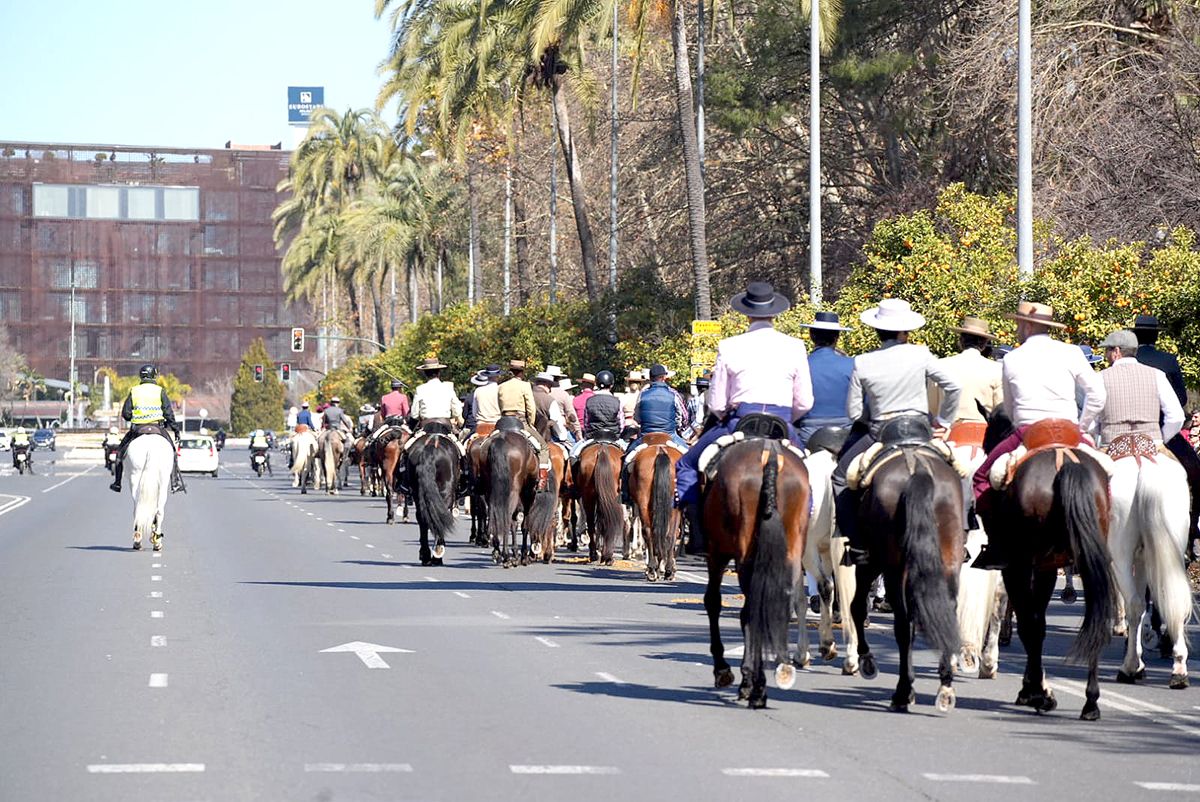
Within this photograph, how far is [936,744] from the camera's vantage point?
397 inches

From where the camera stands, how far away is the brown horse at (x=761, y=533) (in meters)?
11.3

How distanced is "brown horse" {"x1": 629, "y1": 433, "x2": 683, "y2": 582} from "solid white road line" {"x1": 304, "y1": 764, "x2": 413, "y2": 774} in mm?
11442

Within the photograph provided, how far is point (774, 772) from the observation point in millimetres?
9242

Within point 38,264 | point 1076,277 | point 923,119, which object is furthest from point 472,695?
point 38,264

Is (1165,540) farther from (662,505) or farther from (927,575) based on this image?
(662,505)

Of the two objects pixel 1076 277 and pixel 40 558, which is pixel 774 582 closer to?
pixel 1076 277

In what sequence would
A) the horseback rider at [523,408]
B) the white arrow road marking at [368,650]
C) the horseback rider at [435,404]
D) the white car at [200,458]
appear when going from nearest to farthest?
the white arrow road marking at [368,650], the horseback rider at [523,408], the horseback rider at [435,404], the white car at [200,458]

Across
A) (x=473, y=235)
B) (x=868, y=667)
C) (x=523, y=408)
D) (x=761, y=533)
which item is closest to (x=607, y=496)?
(x=523, y=408)

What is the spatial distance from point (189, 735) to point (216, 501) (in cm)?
3766

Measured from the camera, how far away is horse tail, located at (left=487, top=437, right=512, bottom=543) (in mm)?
22438

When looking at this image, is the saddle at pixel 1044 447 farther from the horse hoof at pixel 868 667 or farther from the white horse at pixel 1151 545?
the horse hoof at pixel 868 667

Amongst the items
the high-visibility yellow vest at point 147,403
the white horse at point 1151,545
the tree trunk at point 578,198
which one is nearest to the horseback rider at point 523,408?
the high-visibility yellow vest at point 147,403

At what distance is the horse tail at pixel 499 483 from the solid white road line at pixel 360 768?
13.1 meters

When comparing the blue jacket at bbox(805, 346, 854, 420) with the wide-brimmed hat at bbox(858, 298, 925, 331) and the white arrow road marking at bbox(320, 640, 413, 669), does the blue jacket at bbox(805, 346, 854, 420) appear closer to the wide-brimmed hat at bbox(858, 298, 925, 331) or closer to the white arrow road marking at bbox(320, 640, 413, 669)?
the wide-brimmed hat at bbox(858, 298, 925, 331)
